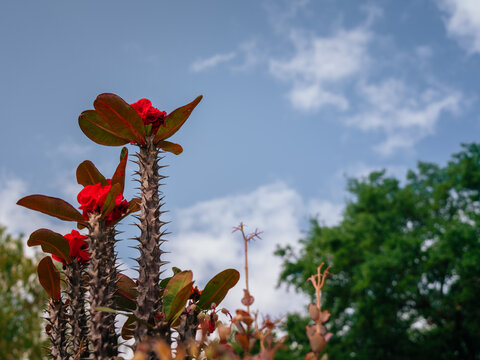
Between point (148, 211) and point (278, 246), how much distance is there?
19.1 meters

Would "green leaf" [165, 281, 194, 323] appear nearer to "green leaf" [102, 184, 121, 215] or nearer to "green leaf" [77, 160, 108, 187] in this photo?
"green leaf" [102, 184, 121, 215]

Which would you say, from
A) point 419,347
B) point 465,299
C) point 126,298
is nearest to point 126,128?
point 126,298

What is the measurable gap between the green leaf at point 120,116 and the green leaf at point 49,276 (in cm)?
71

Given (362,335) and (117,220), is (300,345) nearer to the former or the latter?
(362,335)

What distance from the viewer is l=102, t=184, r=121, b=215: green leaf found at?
166cm

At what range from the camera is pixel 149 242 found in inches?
65.0

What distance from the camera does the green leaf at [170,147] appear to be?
1.93 m

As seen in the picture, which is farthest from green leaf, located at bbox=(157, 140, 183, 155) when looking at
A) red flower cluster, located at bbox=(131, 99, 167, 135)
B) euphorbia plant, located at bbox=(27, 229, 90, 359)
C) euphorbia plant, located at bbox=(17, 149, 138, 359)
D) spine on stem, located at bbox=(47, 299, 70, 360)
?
spine on stem, located at bbox=(47, 299, 70, 360)

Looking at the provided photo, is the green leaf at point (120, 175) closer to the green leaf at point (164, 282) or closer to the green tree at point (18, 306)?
the green leaf at point (164, 282)

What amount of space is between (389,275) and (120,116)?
16914 mm

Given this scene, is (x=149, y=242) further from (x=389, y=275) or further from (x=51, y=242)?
(x=389, y=275)

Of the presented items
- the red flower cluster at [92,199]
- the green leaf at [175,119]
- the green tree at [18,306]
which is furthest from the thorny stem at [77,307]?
the green tree at [18,306]

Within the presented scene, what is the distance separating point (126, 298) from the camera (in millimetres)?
1896

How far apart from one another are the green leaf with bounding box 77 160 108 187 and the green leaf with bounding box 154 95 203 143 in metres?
0.44
